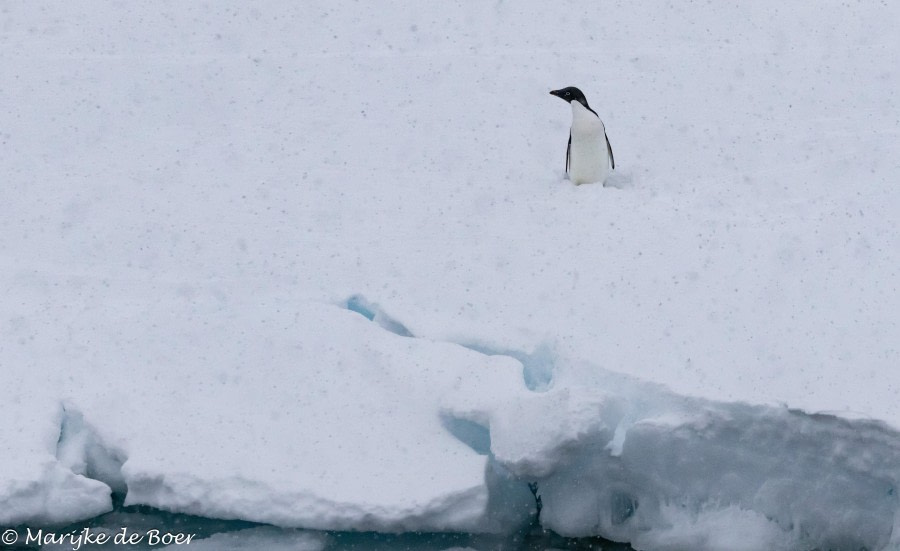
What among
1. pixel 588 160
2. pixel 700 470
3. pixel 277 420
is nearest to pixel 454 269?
pixel 588 160

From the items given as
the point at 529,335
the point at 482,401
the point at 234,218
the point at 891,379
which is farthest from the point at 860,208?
the point at 234,218

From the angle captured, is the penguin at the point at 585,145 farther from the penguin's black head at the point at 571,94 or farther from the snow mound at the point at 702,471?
the snow mound at the point at 702,471

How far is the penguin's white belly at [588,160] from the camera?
5.45m

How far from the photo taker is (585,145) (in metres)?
5.45

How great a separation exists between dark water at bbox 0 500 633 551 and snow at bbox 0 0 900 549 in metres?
0.08

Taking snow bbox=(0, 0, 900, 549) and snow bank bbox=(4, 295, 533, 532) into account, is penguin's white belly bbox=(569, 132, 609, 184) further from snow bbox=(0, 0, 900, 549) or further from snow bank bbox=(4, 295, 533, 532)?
snow bank bbox=(4, 295, 533, 532)

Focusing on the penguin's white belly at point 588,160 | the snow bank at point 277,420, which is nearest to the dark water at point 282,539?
the snow bank at point 277,420

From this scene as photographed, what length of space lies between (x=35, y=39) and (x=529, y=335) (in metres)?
4.12

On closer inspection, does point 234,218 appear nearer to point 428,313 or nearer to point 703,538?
point 428,313

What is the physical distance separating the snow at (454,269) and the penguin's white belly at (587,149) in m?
0.09

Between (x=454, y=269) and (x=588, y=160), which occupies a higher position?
(x=588, y=160)

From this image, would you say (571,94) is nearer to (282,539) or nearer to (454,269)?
(454,269)

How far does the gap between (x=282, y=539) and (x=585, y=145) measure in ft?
8.56

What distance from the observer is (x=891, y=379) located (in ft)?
13.9
